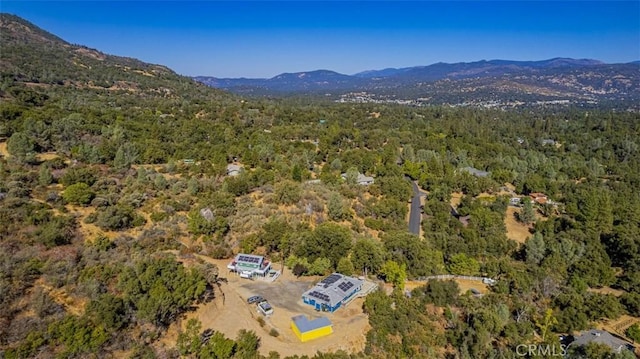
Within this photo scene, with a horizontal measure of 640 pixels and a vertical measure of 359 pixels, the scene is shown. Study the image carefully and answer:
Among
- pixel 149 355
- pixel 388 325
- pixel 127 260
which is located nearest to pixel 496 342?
pixel 388 325

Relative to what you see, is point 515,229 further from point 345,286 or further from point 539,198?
point 345,286

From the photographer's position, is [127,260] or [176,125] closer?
[127,260]

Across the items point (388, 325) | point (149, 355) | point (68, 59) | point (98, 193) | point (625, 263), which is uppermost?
point (68, 59)

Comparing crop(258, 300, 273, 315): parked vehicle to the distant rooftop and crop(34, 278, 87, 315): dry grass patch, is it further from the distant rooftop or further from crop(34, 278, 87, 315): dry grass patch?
the distant rooftop

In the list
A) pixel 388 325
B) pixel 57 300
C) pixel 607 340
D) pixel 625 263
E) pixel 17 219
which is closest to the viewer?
pixel 57 300

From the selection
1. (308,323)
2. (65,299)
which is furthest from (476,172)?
(65,299)

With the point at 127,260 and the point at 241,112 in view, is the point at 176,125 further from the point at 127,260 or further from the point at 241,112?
the point at 127,260

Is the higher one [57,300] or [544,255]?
[57,300]

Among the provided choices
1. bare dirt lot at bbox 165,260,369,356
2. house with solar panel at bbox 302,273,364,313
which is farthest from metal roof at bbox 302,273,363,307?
bare dirt lot at bbox 165,260,369,356
